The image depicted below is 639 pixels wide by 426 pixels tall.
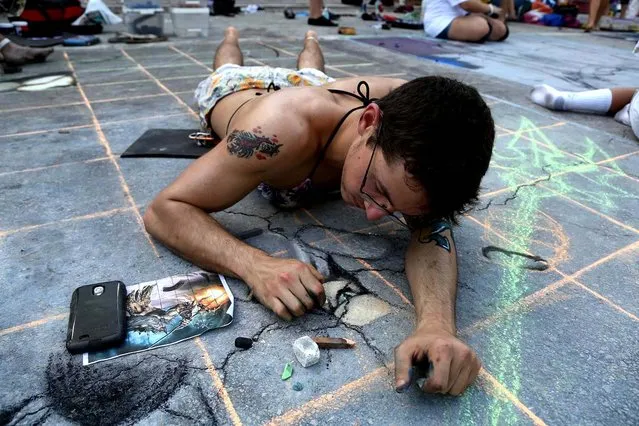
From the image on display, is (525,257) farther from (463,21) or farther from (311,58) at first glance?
(463,21)

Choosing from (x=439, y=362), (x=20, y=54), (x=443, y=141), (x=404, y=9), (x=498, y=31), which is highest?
(x=404, y=9)

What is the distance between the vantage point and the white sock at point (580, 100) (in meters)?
3.43

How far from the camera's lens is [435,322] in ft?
4.24

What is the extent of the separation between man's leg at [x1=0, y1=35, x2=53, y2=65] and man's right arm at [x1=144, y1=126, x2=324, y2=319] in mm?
3328

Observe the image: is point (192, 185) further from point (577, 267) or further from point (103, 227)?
point (577, 267)

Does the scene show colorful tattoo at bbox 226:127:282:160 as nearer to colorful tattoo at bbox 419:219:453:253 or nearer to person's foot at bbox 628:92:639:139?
colorful tattoo at bbox 419:219:453:253

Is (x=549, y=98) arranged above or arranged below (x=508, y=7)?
below

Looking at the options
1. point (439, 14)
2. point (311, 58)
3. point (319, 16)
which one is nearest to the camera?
point (311, 58)

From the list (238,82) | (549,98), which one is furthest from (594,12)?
(238,82)

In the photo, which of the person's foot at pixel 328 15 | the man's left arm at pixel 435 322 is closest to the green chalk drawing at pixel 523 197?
the man's left arm at pixel 435 322

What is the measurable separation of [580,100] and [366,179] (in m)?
2.81

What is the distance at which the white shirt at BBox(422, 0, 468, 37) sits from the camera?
6418mm

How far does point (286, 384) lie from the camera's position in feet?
3.91

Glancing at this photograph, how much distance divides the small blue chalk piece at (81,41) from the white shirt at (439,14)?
4534 mm
